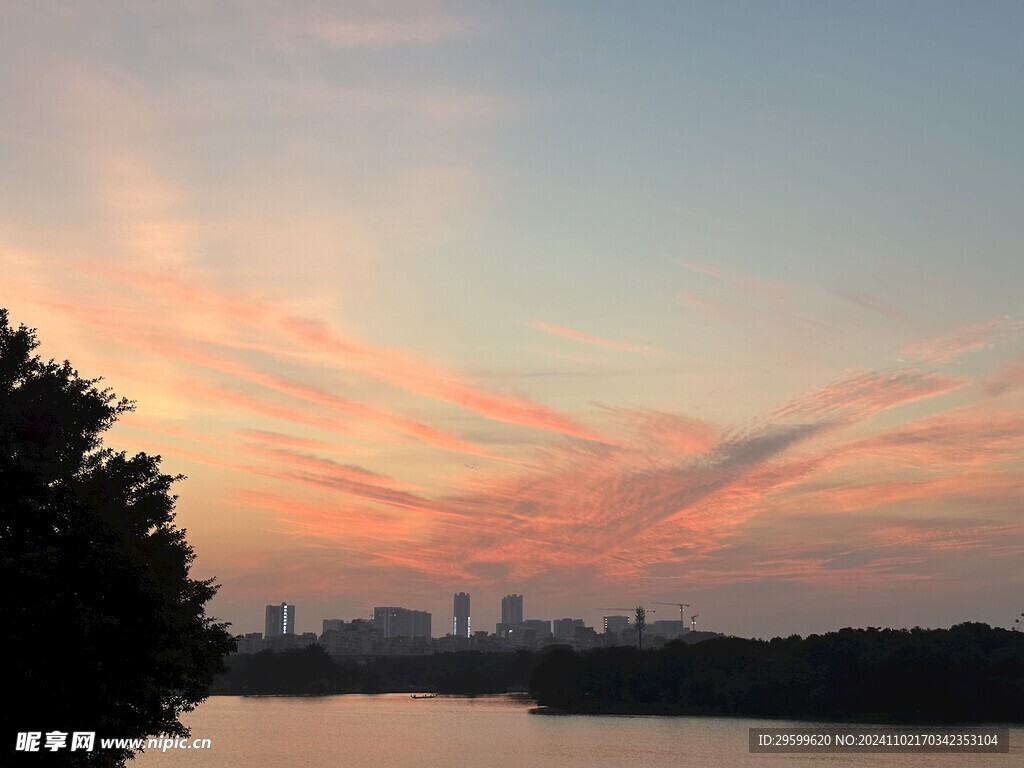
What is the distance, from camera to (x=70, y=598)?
2958 cm

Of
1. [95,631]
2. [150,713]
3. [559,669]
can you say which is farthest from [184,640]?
[559,669]

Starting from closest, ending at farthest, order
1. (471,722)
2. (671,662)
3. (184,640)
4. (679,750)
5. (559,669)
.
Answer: (184,640) < (679,750) < (471,722) < (671,662) < (559,669)

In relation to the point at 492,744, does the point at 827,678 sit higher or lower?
higher

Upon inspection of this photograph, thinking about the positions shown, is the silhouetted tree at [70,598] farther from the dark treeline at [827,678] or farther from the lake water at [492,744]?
the dark treeline at [827,678]

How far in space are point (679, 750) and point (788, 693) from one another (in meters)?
46.5

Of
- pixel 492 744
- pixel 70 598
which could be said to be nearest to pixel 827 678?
pixel 492 744

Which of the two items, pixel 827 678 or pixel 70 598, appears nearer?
pixel 70 598

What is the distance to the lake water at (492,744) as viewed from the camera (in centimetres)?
9744

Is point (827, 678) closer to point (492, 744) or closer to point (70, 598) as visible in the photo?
point (492, 744)

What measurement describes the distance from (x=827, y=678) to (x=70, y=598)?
132624mm

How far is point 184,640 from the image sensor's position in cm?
3484

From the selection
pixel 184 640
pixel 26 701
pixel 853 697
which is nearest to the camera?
pixel 26 701

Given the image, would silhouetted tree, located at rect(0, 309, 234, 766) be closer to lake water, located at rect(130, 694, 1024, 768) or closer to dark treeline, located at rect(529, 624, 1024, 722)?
lake water, located at rect(130, 694, 1024, 768)

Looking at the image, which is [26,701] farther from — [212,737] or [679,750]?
[212,737]
